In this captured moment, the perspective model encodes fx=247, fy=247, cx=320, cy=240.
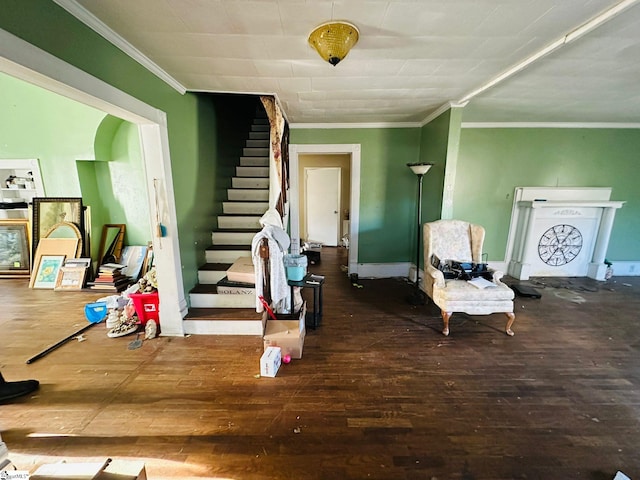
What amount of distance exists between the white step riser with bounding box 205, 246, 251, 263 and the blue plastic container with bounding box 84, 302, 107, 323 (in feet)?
3.63

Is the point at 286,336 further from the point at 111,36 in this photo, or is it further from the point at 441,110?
the point at 441,110

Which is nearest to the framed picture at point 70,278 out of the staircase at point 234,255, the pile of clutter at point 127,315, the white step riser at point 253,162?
the pile of clutter at point 127,315

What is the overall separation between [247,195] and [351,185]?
1577mm

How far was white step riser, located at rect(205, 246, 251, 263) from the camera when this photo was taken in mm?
2954

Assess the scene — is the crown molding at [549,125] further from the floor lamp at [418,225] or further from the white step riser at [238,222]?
the white step riser at [238,222]

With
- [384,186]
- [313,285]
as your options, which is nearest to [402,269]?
[384,186]

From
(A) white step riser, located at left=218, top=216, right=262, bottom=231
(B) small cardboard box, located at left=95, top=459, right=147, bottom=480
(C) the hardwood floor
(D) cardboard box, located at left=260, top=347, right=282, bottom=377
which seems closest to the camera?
(B) small cardboard box, located at left=95, top=459, right=147, bottom=480

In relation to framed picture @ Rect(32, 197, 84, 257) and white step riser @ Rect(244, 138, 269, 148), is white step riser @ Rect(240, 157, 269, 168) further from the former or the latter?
framed picture @ Rect(32, 197, 84, 257)

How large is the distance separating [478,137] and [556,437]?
12.0ft

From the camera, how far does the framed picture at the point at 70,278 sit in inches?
133

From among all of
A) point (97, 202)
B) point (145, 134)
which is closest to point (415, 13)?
point (145, 134)

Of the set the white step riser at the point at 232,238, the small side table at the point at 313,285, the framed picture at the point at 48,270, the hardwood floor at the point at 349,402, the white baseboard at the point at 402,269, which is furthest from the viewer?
the white baseboard at the point at 402,269

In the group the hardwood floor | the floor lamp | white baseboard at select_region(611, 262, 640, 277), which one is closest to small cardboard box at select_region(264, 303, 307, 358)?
the hardwood floor

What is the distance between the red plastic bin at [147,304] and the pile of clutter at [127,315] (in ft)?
0.22
